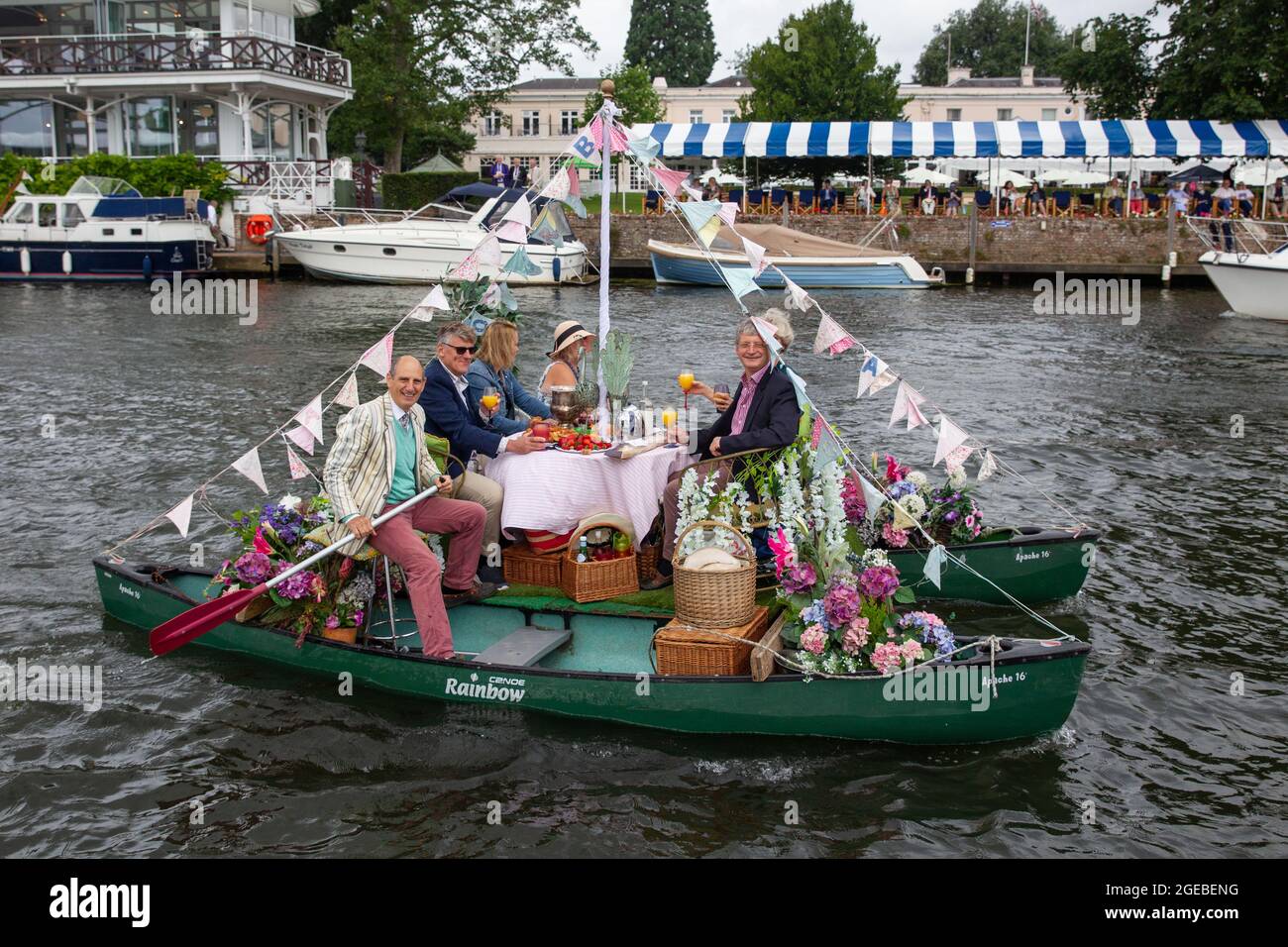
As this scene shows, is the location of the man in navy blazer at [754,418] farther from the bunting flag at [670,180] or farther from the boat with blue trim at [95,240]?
the boat with blue trim at [95,240]

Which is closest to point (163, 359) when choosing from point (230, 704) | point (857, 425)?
point (857, 425)

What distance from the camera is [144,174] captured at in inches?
1510

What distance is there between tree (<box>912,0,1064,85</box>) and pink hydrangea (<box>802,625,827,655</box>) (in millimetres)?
100905

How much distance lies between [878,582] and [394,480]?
3.38 meters

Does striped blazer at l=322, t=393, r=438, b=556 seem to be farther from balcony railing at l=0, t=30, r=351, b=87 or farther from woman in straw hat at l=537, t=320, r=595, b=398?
balcony railing at l=0, t=30, r=351, b=87

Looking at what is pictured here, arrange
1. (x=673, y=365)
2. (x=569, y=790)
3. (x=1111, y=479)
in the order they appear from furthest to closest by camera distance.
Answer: (x=673, y=365)
(x=1111, y=479)
(x=569, y=790)

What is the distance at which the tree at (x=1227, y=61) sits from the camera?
40.0 metres

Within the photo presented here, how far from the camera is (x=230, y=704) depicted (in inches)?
355

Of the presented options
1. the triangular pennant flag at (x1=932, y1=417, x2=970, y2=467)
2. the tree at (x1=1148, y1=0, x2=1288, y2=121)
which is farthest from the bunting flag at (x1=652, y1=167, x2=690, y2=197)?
the tree at (x1=1148, y1=0, x2=1288, y2=121)

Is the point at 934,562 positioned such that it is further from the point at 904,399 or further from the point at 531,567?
the point at 531,567

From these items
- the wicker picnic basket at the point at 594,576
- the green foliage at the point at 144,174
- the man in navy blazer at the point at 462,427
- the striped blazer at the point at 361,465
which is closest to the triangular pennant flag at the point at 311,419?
the man in navy blazer at the point at 462,427

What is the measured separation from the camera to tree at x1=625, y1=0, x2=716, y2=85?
345 feet
